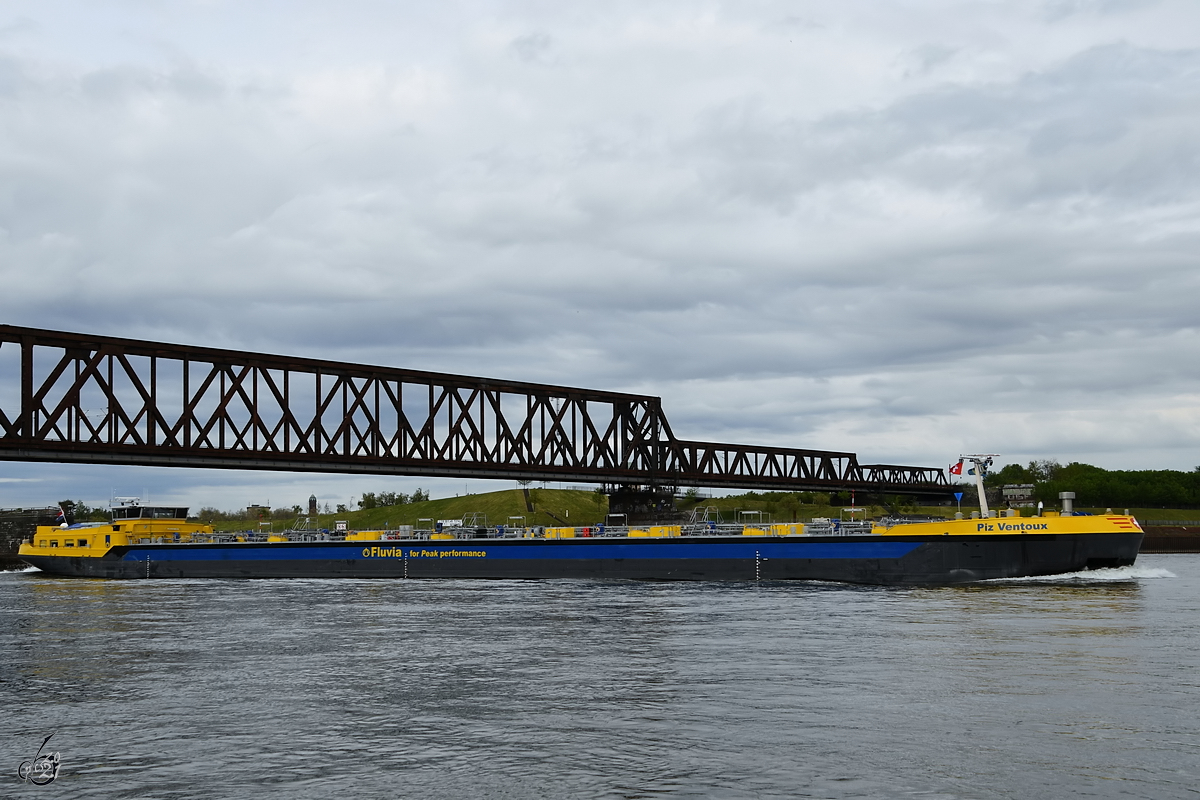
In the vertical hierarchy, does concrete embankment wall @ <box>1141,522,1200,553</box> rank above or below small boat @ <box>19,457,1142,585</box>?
below

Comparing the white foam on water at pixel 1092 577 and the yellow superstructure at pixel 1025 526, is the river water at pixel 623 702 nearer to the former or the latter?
the white foam on water at pixel 1092 577

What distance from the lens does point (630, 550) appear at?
76.1 m

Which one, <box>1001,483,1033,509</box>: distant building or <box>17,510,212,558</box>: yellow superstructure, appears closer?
<box>17,510,212,558</box>: yellow superstructure

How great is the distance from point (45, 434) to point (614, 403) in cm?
6799

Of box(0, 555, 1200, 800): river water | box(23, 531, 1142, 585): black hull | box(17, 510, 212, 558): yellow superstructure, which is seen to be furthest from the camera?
box(17, 510, 212, 558): yellow superstructure

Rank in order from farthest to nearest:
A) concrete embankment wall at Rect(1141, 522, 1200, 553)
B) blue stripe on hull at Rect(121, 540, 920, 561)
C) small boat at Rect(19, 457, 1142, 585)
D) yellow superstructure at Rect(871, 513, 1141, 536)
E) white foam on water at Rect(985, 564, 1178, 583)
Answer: concrete embankment wall at Rect(1141, 522, 1200, 553)
blue stripe on hull at Rect(121, 540, 920, 561)
small boat at Rect(19, 457, 1142, 585)
yellow superstructure at Rect(871, 513, 1141, 536)
white foam on water at Rect(985, 564, 1178, 583)

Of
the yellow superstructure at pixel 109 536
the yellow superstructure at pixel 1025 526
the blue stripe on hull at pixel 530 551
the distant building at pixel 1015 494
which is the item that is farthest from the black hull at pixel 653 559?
the distant building at pixel 1015 494

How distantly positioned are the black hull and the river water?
12.6 m

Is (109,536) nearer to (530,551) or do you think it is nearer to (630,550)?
(530,551)

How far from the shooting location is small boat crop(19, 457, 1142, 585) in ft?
211

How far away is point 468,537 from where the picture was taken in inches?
3469

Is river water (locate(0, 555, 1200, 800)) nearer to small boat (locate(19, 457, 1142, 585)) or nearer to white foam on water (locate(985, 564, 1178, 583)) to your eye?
white foam on water (locate(985, 564, 1178, 583))

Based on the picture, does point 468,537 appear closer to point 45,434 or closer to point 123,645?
point 45,434

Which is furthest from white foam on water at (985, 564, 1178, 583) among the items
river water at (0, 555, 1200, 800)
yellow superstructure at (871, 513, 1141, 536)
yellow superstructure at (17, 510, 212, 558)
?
yellow superstructure at (17, 510, 212, 558)
